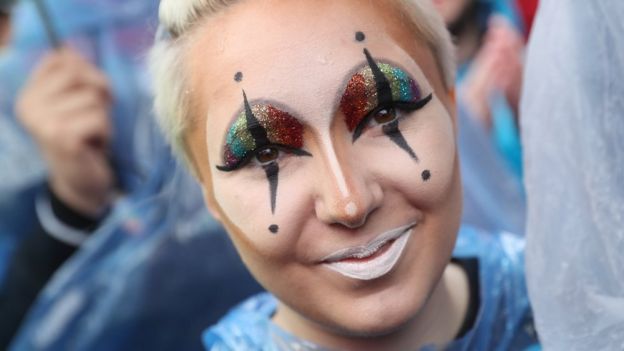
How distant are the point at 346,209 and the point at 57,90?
139cm

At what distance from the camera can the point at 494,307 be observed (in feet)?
4.32

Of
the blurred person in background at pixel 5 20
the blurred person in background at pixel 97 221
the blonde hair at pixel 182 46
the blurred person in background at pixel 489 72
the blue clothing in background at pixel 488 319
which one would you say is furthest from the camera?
the blurred person in background at pixel 5 20

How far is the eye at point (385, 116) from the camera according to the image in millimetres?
1110

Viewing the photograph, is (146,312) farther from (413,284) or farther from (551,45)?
(551,45)

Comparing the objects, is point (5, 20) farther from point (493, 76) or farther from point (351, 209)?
point (351, 209)

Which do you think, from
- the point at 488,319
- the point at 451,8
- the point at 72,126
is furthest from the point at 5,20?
the point at 488,319

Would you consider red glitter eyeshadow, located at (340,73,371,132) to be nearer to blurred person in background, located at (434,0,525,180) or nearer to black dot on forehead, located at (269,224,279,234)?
black dot on forehead, located at (269,224,279,234)

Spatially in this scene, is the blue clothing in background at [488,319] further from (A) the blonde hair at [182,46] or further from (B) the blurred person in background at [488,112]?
(B) the blurred person in background at [488,112]

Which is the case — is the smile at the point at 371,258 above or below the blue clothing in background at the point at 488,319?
above

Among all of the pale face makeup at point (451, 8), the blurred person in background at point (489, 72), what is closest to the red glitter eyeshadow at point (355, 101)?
the blurred person in background at point (489, 72)

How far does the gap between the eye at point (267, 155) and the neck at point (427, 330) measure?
28 cm

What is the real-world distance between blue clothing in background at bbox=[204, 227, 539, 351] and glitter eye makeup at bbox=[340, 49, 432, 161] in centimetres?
33

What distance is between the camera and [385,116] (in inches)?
43.9

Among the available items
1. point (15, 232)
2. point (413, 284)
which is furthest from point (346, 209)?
point (15, 232)
